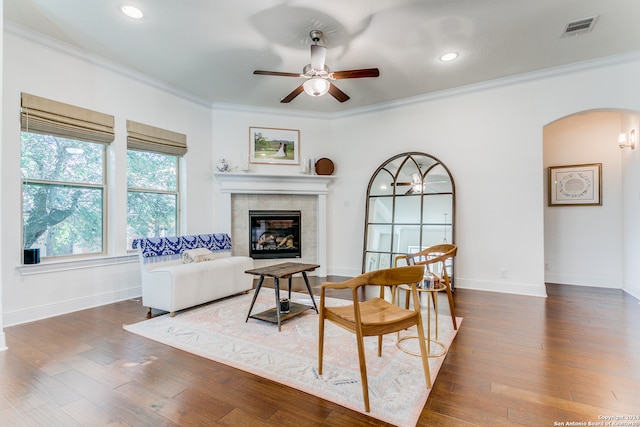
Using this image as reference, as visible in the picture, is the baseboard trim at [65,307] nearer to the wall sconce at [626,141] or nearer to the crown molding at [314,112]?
the crown molding at [314,112]

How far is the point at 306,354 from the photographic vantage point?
243cm

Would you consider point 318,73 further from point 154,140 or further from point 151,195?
point 151,195

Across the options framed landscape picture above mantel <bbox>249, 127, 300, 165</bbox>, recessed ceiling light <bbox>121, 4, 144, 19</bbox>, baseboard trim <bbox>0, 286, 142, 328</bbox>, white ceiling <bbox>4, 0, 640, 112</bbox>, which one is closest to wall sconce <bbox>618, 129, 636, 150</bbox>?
Answer: white ceiling <bbox>4, 0, 640, 112</bbox>

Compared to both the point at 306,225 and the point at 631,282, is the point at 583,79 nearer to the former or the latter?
the point at 631,282

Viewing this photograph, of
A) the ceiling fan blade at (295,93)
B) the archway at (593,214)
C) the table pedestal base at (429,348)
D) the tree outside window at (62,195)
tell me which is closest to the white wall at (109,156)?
the tree outside window at (62,195)

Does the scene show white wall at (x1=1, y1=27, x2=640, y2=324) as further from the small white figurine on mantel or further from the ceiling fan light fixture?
the ceiling fan light fixture

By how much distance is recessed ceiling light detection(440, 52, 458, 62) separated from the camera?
361 centimetres

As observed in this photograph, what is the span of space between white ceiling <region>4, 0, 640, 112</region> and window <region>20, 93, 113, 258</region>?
82 centimetres

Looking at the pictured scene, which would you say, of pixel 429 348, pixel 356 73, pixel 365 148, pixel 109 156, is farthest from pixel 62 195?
pixel 365 148

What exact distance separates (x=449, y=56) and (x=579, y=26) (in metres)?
1.19

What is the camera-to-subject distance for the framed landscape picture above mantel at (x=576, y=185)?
179 inches

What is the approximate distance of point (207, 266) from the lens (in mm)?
3680

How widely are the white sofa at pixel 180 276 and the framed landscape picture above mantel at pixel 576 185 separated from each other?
15.6 feet

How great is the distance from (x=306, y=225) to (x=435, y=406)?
403 centimetres
